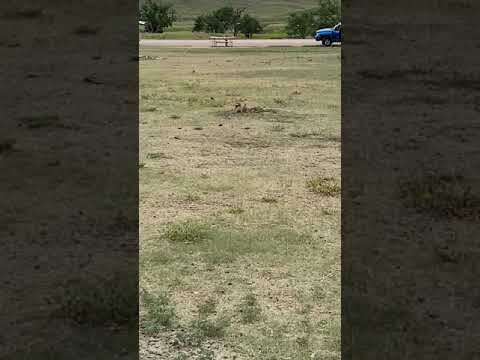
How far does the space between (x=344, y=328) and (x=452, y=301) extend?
113 cm

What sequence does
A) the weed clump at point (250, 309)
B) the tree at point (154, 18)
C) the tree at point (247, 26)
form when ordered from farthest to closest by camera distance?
the tree at point (154, 18), the tree at point (247, 26), the weed clump at point (250, 309)

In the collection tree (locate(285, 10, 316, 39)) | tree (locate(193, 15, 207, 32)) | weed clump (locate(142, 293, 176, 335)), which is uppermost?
tree (locate(193, 15, 207, 32))

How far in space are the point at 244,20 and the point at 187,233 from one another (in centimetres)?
6997

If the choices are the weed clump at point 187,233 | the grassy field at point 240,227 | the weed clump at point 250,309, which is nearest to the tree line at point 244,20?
the grassy field at point 240,227

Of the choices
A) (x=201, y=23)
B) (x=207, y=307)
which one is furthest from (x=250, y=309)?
(x=201, y=23)

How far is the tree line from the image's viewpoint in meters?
59.8

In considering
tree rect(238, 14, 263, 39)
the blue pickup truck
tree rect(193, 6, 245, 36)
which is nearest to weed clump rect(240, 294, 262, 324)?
the blue pickup truck

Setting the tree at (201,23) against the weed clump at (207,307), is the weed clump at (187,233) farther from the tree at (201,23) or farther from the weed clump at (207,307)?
the tree at (201,23)

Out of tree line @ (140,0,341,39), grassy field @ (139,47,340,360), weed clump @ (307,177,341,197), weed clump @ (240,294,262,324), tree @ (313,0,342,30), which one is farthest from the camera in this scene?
tree line @ (140,0,341,39)

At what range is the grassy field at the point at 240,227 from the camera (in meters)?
5.57

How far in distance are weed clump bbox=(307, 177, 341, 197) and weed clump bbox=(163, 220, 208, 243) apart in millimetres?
2062

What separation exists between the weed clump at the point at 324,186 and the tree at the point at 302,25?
167 feet

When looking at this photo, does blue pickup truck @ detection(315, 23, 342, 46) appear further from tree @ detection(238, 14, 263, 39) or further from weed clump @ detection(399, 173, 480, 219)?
tree @ detection(238, 14, 263, 39)

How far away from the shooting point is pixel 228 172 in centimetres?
1048
